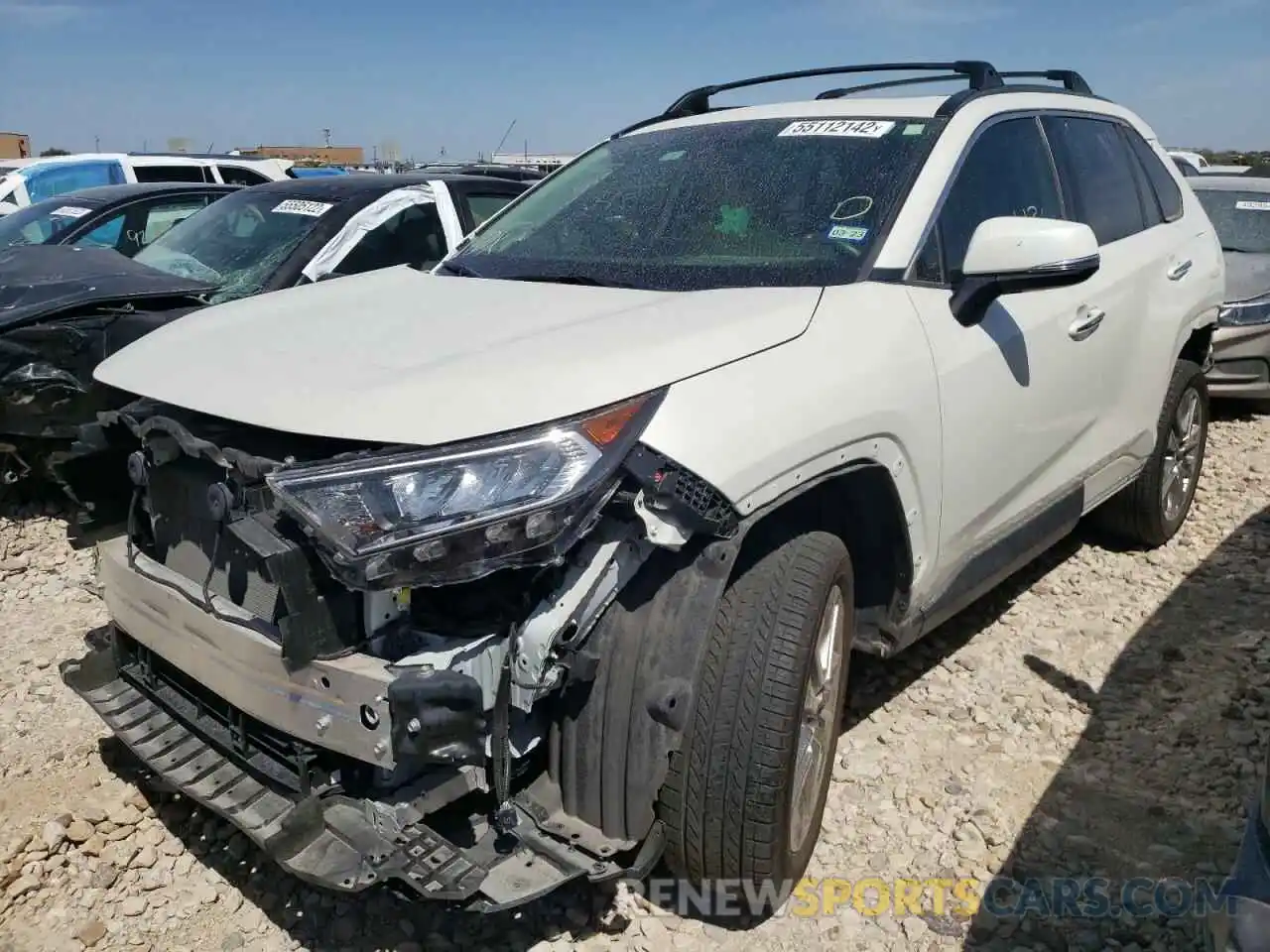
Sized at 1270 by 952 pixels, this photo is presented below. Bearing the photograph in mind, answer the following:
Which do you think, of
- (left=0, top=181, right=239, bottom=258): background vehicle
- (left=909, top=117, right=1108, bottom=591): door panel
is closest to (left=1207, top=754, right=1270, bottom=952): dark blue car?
(left=909, top=117, right=1108, bottom=591): door panel

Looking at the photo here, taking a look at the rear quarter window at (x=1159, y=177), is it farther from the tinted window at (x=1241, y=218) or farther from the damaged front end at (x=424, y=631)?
the tinted window at (x=1241, y=218)

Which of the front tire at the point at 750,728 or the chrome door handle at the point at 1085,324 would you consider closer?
the front tire at the point at 750,728

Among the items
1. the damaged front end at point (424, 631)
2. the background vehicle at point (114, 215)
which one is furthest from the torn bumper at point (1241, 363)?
the background vehicle at point (114, 215)

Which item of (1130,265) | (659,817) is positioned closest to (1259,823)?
(659,817)

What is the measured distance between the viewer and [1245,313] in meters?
6.97

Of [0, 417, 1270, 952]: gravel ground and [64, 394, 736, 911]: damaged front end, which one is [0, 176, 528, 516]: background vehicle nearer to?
[0, 417, 1270, 952]: gravel ground

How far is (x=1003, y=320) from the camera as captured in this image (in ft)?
10.0

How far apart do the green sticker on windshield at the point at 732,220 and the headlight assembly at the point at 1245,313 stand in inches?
204

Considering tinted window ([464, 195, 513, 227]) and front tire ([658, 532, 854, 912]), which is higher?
tinted window ([464, 195, 513, 227])

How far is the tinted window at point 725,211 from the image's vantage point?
112 inches

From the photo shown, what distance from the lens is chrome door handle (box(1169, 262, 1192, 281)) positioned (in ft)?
13.8

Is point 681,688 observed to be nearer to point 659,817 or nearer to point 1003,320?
point 659,817

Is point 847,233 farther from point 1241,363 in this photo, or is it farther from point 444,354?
point 1241,363

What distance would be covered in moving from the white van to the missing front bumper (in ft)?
31.4
